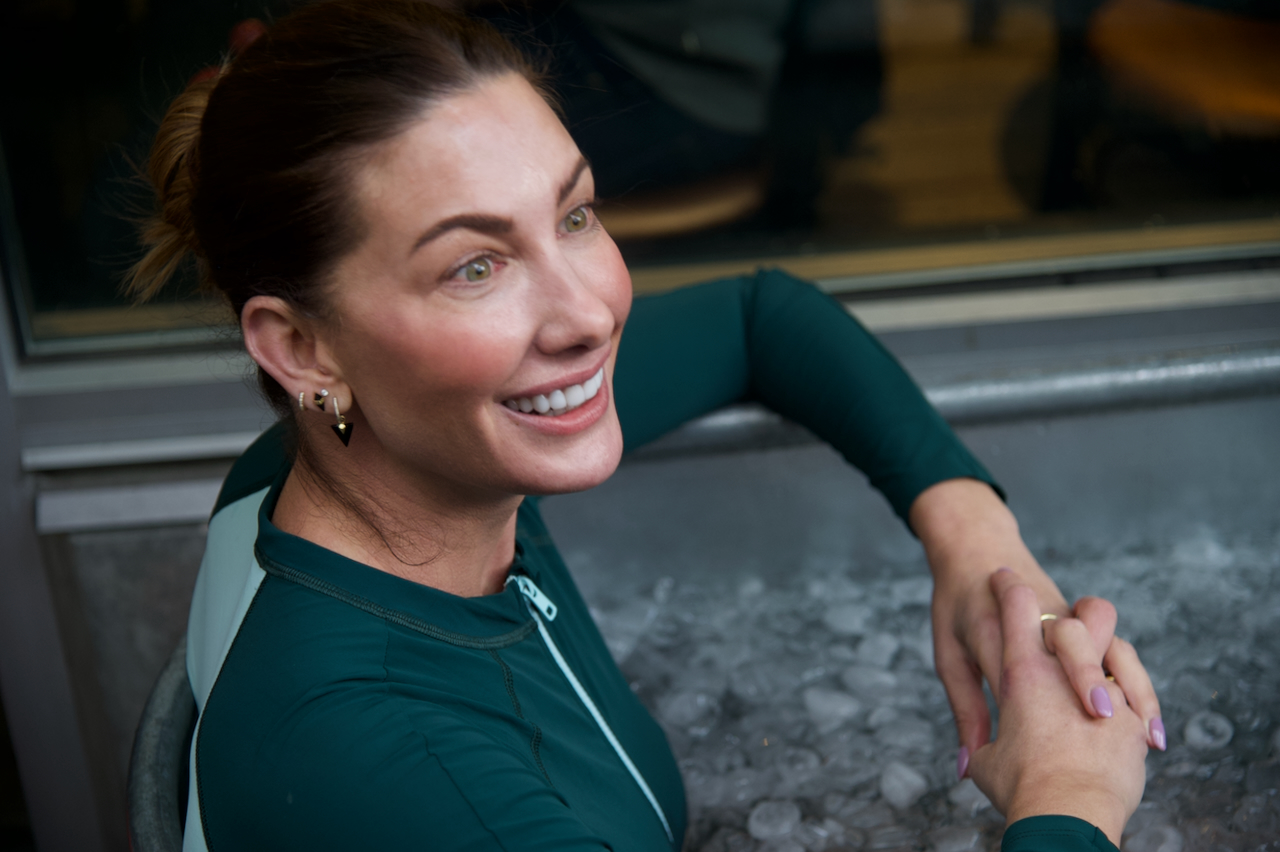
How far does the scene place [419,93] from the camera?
24.8 inches

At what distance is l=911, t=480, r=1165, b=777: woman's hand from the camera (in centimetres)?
78

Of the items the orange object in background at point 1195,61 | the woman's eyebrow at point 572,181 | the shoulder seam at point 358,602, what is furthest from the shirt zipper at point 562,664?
the orange object in background at point 1195,61

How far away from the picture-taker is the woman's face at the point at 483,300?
0.62 meters

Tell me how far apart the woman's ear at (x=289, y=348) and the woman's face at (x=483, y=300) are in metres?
0.01

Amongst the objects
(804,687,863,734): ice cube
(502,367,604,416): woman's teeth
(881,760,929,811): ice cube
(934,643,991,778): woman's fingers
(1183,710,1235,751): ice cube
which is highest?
(502,367,604,416): woman's teeth

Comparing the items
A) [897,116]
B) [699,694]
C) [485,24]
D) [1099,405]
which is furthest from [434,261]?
[897,116]

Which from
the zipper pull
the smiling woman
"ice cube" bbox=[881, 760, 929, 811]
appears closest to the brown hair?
the smiling woman

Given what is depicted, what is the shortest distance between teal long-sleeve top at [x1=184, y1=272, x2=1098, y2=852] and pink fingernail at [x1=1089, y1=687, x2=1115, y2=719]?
283mm

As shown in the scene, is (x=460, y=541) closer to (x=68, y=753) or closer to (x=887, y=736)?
(x=887, y=736)

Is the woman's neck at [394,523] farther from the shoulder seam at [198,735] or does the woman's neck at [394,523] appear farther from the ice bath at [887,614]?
the ice bath at [887,614]

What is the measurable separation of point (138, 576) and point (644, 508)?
2.32 feet

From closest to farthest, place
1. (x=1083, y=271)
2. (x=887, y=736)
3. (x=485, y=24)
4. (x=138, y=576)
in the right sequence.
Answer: (x=485, y=24), (x=887, y=736), (x=138, y=576), (x=1083, y=271)

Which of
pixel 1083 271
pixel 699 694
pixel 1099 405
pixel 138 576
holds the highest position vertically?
pixel 1099 405

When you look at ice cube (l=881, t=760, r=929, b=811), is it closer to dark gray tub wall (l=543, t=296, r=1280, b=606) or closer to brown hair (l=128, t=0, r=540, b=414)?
dark gray tub wall (l=543, t=296, r=1280, b=606)
